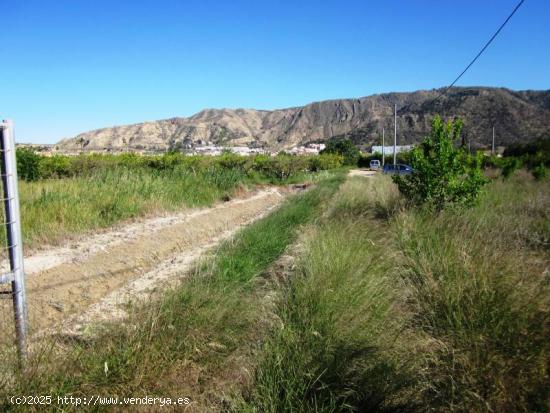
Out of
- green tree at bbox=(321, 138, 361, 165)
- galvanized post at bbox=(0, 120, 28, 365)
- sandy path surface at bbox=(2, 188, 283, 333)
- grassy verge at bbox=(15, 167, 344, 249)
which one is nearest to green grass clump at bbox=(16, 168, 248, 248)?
grassy verge at bbox=(15, 167, 344, 249)

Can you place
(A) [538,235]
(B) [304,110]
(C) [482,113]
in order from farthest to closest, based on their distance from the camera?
(B) [304,110], (C) [482,113], (A) [538,235]

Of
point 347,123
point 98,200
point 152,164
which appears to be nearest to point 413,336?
point 98,200

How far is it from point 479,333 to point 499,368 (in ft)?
1.25

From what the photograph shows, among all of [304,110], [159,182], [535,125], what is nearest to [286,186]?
[159,182]

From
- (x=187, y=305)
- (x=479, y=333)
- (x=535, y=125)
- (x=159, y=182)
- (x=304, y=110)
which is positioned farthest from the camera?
(x=304, y=110)

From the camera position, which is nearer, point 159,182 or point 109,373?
point 109,373

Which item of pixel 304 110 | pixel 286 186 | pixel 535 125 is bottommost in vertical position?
pixel 286 186

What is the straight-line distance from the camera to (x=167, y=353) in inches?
129

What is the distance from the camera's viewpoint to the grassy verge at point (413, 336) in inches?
109

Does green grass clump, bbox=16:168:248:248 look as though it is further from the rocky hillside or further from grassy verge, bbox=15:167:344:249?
the rocky hillside

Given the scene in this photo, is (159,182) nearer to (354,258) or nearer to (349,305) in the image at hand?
(354,258)

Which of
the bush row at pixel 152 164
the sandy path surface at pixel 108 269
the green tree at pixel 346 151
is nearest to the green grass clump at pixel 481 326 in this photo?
the sandy path surface at pixel 108 269

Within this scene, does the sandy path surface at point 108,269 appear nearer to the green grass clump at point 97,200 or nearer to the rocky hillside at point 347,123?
the green grass clump at point 97,200

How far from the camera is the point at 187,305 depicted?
3.80 metres
